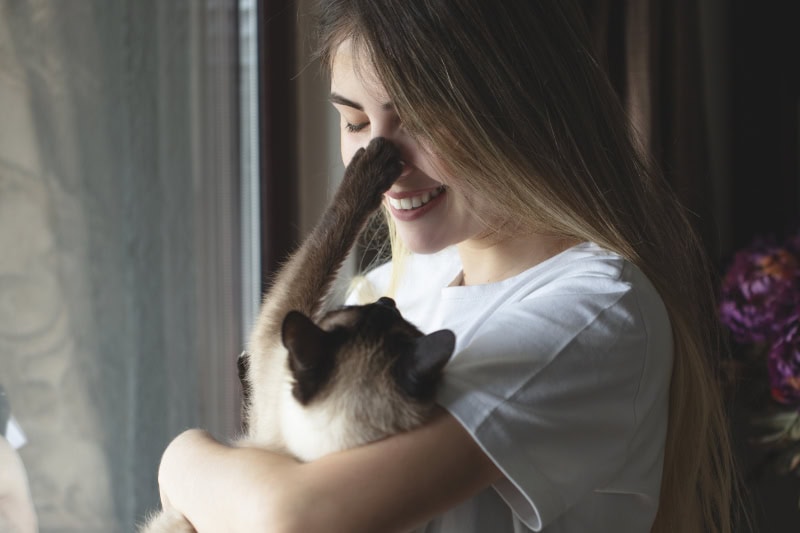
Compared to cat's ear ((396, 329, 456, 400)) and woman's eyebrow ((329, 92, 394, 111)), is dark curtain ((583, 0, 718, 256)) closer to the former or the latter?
woman's eyebrow ((329, 92, 394, 111))

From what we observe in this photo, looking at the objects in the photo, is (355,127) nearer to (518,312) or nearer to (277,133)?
(518,312)

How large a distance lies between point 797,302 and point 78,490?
4.91 ft

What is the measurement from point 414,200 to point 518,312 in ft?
0.87

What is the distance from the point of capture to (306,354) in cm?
75

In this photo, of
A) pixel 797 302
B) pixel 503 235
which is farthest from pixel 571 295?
pixel 797 302

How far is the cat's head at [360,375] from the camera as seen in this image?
713 millimetres

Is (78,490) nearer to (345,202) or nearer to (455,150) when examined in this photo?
(345,202)

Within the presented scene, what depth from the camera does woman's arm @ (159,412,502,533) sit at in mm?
670

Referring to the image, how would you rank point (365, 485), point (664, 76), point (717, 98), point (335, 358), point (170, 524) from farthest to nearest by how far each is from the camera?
1. point (717, 98)
2. point (664, 76)
3. point (170, 524)
4. point (335, 358)
5. point (365, 485)

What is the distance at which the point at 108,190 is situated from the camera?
1.37 metres

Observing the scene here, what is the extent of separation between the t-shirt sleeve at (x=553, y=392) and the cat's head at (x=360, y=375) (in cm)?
4

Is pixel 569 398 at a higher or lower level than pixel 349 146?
lower

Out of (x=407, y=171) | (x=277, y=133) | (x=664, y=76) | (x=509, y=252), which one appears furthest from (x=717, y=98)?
(x=407, y=171)

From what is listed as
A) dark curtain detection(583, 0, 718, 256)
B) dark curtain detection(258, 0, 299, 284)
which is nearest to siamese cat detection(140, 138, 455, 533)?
dark curtain detection(258, 0, 299, 284)
